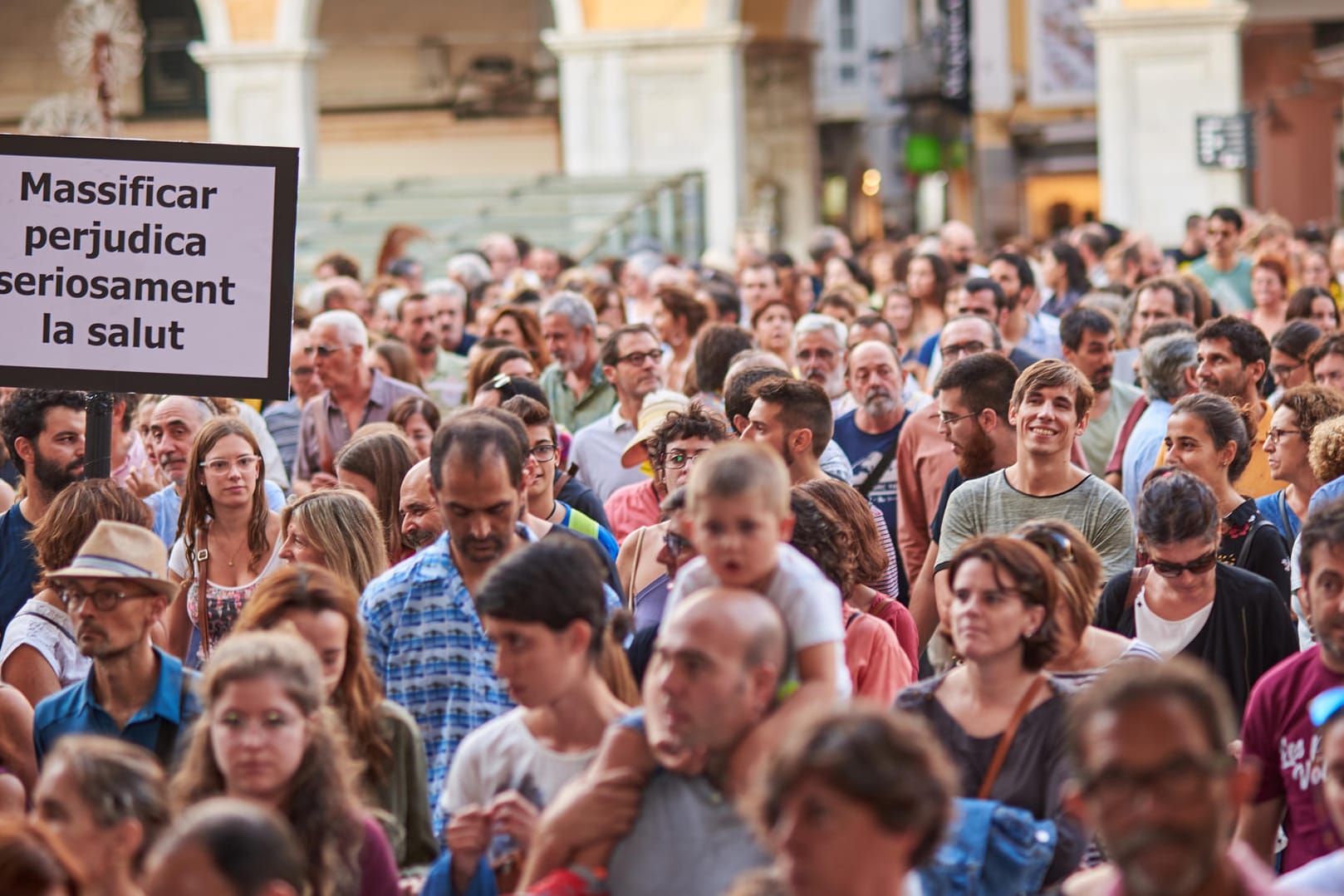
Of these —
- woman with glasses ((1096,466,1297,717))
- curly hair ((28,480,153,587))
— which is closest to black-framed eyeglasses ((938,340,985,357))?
woman with glasses ((1096,466,1297,717))

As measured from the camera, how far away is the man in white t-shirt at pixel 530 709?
4.18 metres

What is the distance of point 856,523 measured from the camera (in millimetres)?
5977

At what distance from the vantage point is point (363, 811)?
14.0 feet

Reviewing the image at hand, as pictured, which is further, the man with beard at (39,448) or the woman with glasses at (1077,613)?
the man with beard at (39,448)

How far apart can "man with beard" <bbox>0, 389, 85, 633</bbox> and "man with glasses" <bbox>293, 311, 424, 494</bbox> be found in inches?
85.5

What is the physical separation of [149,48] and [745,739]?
32.8m

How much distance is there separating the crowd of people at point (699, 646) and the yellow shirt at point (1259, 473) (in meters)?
0.02

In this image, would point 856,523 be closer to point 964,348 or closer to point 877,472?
point 877,472

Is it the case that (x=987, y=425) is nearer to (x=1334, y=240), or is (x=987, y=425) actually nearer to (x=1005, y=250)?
(x=1005, y=250)

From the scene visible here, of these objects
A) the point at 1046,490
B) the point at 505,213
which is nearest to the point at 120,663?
the point at 1046,490

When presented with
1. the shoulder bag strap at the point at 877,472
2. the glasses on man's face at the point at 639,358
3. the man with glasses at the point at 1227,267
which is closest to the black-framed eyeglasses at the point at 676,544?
the shoulder bag strap at the point at 877,472

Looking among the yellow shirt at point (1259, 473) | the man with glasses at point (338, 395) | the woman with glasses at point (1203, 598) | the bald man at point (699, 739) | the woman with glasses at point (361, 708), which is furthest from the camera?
the man with glasses at point (338, 395)

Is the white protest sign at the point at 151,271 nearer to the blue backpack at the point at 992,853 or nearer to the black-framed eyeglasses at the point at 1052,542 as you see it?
the black-framed eyeglasses at the point at 1052,542

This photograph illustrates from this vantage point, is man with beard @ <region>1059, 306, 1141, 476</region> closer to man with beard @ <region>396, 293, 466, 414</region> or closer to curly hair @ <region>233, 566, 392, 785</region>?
man with beard @ <region>396, 293, 466, 414</region>
